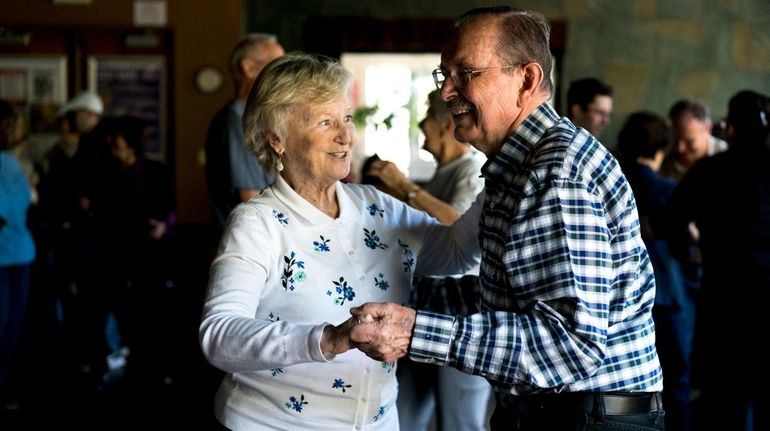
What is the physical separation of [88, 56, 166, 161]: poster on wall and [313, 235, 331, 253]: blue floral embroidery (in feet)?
22.1

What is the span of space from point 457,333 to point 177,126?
7.13m

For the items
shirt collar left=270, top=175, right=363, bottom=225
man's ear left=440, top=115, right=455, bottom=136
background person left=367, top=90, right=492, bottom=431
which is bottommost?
background person left=367, top=90, right=492, bottom=431

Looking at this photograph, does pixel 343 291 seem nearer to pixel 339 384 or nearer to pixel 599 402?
pixel 339 384

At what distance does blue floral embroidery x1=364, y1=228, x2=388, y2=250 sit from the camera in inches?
85.0

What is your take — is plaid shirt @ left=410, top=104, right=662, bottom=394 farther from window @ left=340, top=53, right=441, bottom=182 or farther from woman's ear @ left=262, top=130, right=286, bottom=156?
window @ left=340, top=53, right=441, bottom=182

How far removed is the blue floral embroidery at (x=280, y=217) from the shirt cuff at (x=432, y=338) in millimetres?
512

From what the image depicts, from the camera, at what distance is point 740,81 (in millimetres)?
8344

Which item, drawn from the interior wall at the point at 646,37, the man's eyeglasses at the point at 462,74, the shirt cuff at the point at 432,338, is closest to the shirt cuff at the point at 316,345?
the shirt cuff at the point at 432,338

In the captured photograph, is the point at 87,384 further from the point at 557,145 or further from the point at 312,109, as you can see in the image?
the point at 557,145

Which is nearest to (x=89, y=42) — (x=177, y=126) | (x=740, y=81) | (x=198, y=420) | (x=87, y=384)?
(x=177, y=126)

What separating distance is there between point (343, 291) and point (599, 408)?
581mm

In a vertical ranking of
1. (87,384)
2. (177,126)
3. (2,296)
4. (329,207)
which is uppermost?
(329,207)

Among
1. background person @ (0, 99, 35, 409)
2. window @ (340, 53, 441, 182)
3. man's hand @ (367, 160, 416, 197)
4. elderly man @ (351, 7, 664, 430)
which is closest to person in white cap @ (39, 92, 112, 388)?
background person @ (0, 99, 35, 409)

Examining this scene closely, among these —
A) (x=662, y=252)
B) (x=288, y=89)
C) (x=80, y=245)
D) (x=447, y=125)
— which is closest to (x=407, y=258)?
(x=288, y=89)
